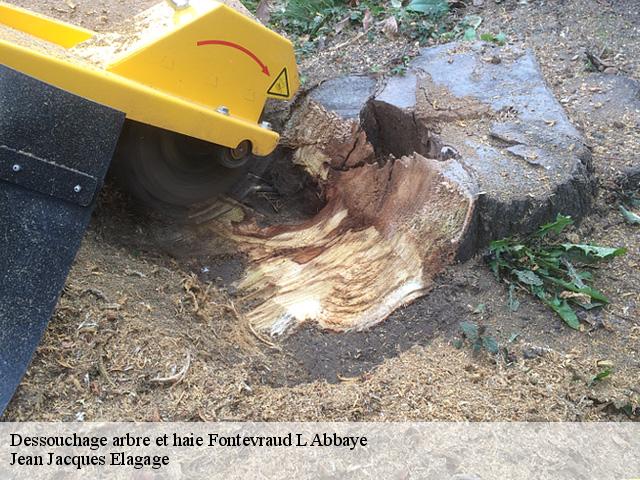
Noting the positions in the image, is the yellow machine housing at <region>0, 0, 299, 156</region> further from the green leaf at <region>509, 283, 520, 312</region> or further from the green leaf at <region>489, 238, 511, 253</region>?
the green leaf at <region>509, 283, 520, 312</region>

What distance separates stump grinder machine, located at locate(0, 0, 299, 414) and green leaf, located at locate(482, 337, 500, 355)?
1222 mm

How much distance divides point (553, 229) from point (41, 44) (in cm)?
189

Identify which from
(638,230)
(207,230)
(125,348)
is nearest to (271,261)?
(207,230)

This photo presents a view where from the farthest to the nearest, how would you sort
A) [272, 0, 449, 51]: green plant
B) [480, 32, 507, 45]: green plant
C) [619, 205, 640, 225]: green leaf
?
[272, 0, 449, 51]: green plant → [480, 32, 507, 45]: green plant → [619, 205, 640, 225]: green leaf

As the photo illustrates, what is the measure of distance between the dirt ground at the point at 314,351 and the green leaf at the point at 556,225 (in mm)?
169

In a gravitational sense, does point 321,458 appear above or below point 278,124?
above

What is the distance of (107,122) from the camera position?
2.21 meters

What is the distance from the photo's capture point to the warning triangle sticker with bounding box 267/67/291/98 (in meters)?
3.02

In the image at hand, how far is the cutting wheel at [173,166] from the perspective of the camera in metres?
2.77

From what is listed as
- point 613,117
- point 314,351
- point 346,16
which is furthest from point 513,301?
point 346,16

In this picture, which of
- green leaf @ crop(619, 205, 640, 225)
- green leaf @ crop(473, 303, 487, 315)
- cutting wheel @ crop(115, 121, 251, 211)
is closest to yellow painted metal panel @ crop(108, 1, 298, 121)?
cutting wheel @ crop(115, 121, 251, 211)

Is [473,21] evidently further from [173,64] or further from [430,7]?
[173,64]

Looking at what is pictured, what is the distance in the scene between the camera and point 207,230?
3.19 metres

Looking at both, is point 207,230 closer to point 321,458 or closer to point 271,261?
point 271,261
